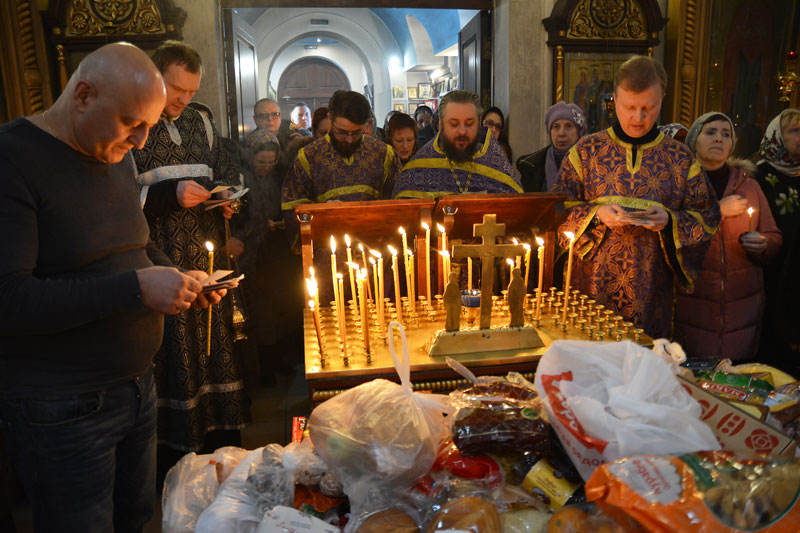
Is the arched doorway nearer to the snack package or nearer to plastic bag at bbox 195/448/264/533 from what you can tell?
plastic bag at bbox 195/448/264/533

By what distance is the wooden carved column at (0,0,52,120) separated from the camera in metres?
4.66

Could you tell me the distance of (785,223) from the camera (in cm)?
334

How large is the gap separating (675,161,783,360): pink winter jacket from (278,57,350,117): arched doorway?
51.0 feet

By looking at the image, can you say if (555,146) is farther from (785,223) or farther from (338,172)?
(338,172)

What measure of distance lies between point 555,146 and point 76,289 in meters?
3.31

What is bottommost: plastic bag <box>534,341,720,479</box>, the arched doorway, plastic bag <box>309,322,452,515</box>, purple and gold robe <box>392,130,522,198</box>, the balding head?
plastic bag <box>309,322,452,515</box>

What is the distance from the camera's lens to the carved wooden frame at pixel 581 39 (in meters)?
5.32

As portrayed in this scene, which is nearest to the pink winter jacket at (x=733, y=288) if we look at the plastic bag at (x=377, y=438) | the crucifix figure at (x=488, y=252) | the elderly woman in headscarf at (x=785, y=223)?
the elderly woman in headscarf at (x=785, y=223)

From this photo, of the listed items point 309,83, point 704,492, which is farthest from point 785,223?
point 309,83

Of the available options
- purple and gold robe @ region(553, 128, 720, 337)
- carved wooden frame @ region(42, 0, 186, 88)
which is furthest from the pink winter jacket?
carved wooden frame @ region(42, 0, 186, 88)

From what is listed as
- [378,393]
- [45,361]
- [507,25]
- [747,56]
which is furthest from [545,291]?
[747,56]

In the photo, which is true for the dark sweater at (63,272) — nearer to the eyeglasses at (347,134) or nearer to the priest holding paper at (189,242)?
the priest holding paper at (189,242)

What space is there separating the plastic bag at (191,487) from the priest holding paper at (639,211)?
176cm

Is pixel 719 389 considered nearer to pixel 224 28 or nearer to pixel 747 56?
pixel 224 28
